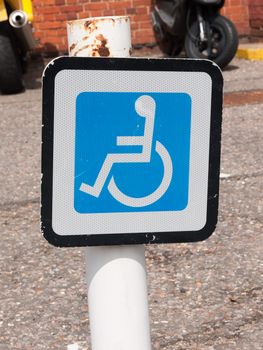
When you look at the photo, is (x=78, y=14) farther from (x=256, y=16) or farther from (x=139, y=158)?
(x=139, y=158)

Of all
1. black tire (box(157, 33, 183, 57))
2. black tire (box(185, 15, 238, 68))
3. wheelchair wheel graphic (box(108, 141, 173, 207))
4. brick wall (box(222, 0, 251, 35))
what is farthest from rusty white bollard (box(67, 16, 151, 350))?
brick wall (box(222, 0, 251, 35))

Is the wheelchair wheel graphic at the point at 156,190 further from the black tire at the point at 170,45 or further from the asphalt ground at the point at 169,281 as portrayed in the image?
the black tire at the point at 170,45

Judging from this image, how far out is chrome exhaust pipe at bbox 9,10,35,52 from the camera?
8.15 meters

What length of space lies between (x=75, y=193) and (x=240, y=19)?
983 centimetres

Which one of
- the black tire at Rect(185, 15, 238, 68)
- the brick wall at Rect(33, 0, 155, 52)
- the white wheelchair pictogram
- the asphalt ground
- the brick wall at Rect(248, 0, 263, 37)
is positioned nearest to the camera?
the white wheelchair pictogram

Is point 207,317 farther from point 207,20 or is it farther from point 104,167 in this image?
point 207,20

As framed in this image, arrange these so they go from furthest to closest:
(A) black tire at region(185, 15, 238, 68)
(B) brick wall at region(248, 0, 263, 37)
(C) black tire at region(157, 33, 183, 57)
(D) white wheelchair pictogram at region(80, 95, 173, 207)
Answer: (B) brick wall at region(248, 0, 263, 37)
(C) black tire at region(157, 33, 183, 57)
(A) black tire at region(185, 15, 238, 68)
(D) white wheelchair pictogram at region(80, 95, 173, 207)

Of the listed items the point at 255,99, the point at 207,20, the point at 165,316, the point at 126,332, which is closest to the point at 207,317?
the point at 165,316

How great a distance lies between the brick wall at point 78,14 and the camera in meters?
10.7

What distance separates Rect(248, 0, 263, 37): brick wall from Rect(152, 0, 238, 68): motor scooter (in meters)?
1.75

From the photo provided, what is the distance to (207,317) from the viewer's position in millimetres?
3064

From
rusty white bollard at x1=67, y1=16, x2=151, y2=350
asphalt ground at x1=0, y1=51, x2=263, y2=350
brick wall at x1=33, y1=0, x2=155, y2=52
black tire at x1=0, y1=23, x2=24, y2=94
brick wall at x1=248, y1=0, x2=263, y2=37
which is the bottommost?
brick wall at x1=248, y1=0, x2=263, y2=37

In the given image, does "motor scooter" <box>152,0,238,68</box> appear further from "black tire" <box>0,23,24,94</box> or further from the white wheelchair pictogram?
Answer: the white wheelchair pictogram

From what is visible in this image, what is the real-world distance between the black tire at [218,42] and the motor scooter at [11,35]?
1732 millimetres
